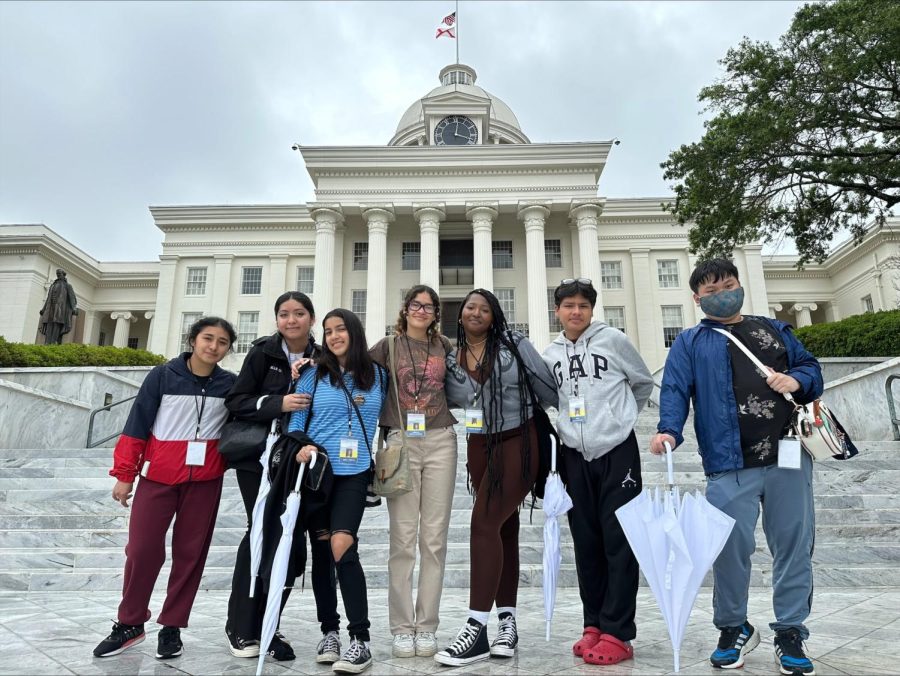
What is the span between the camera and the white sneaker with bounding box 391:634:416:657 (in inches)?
114

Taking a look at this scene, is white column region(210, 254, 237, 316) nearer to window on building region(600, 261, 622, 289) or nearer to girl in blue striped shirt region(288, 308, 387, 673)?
window on building region(600, 261, 622, 289)

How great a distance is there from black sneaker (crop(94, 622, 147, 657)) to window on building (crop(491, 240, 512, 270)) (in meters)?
25.4

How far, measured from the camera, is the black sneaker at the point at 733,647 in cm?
265

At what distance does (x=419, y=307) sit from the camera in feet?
10.9

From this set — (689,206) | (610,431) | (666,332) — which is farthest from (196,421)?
(666,332)

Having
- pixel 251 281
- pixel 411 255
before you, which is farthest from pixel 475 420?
pixel 251 281

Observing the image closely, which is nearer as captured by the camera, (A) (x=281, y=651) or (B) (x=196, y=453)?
(A) (x=281, y=651)

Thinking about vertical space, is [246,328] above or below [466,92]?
below

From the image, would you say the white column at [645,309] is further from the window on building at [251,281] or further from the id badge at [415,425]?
the id badge at [415,425]

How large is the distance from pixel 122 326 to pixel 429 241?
71.8 ft

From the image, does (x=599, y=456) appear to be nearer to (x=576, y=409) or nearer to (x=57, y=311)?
(x=576, y=409)

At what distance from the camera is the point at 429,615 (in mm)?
2986

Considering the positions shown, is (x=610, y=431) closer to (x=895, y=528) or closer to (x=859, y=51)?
(x=895, y=528)

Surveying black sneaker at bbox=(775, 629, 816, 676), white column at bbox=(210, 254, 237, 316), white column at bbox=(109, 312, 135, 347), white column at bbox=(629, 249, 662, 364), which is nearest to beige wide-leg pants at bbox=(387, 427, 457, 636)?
black sneaker at bbox=(775, 629, 816, 676)
